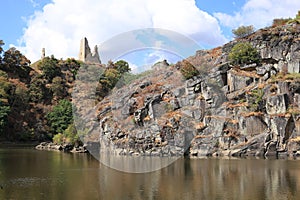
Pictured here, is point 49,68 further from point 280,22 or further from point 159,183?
point 159,183

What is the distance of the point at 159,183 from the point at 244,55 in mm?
35667

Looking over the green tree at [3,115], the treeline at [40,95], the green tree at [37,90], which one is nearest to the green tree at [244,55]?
the treeline at [40,95]

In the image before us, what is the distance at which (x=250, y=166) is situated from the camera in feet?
108

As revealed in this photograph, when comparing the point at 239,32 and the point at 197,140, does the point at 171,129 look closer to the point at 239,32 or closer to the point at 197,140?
the point at 197,140

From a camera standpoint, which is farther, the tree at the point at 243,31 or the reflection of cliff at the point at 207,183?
the tree at the point at 243,31

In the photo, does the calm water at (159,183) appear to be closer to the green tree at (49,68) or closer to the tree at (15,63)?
the green tree at (49,68)

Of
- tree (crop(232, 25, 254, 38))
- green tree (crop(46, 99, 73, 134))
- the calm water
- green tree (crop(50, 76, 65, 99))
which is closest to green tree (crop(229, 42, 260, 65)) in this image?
tree (crop(232, 25, 254, 38))

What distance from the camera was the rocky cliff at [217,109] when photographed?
44250 millimetres

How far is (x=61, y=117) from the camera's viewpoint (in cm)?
7650

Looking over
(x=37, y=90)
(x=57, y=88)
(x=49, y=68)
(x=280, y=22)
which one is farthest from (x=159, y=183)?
(x=49, y=68)

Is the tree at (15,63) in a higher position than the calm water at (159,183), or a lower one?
higher

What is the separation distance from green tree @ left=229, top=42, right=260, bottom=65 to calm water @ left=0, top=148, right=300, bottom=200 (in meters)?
24.7

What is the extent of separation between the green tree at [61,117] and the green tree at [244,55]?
36.2 m

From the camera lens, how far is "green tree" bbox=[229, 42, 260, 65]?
54969mm
